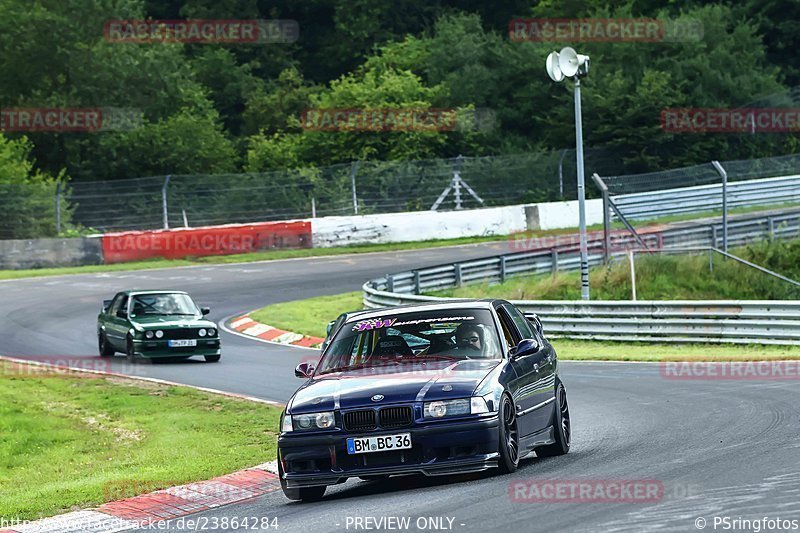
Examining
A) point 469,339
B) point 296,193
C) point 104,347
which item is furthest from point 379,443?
point 296,193

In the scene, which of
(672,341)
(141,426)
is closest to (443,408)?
(141,426)

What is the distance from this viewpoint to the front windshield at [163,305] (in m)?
24.3

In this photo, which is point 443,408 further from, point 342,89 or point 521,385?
point 342,89

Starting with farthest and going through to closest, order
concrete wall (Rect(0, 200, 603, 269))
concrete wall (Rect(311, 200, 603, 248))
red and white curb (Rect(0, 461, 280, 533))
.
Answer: concrete wall (Rect(311, 200, 603, 248))
concrete wall (Rect(0, 200, 603, 269))
red and white curb (Rect(0, 461, 280, 533))

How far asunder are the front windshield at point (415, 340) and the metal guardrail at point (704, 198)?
63.7 ft

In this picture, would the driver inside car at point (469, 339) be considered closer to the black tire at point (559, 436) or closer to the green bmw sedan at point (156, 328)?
the black tire at point (559, 436)

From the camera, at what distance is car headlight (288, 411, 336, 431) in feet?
32.1

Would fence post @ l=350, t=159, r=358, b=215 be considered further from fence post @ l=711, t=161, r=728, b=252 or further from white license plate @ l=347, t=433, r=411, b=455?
white license plate @ l=347, t=433, r=411, b=455

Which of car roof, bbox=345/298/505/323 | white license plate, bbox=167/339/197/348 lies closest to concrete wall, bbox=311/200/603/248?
white license plate, bbox=167/339/197/348

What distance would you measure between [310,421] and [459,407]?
1.11m

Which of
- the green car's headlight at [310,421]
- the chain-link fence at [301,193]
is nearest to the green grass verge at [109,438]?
the green car's headlight at [310,421]

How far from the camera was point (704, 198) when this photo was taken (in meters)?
34.8

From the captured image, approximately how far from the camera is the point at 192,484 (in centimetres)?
1109

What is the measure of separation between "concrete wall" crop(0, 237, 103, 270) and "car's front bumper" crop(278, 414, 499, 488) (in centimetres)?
3112
